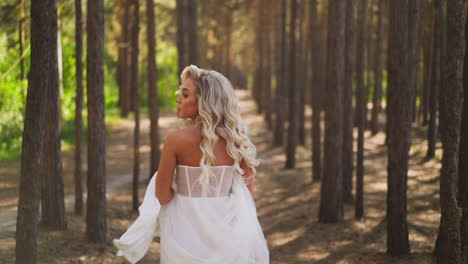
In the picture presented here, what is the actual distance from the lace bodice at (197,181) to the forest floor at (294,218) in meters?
1.46

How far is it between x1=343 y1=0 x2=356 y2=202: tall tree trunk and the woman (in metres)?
9.28

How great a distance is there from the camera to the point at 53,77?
31.3 feet

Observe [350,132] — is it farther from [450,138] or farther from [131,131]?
[131,131]

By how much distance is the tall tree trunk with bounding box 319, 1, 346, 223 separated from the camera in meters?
12.2

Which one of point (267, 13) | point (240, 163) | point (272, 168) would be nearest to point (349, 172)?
point (272, 168)

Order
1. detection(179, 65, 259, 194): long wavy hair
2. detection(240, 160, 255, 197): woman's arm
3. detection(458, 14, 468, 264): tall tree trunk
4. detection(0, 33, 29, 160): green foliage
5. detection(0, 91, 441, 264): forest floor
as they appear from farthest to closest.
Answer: detection(0, 33, 29, 160): green foliage → detection(0, 91, 441, 264): forest floor → detection(458, 14, 468, 264): tall tree trunk → detection(240, 160, 255, 197): woman's arm → detection(179, 65, 259, 194): long wavy hair

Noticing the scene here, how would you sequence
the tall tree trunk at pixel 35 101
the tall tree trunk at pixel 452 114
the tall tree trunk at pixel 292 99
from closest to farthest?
the tall tree trunk at pixel 35 101 < the tall tree trunk at pixel 452 114 < the tall tree trunk at pixel 292 99

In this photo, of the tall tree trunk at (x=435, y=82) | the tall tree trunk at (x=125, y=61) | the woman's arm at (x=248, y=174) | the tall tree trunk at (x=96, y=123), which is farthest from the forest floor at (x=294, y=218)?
the tall tree trunk at (x=125, y=61)

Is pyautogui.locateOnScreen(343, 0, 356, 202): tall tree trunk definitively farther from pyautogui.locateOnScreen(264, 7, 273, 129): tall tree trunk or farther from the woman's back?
pyautogui.locateOnScreen(264, 7, 273, 129): tall tree trunk

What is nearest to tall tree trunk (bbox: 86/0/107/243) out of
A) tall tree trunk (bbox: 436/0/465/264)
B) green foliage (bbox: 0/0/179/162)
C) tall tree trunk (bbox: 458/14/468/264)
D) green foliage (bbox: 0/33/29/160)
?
green foliage (bbox: 0/0/179/162)

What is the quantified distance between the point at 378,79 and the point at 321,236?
1244 centimetres

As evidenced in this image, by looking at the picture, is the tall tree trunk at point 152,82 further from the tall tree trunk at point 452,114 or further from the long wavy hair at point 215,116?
the long wavy hair at point 215,116

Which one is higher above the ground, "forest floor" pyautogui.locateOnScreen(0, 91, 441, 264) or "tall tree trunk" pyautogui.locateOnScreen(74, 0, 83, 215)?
"tall tree trunk" pyautogui.locateOnScreen(74, 0, 83, 215)

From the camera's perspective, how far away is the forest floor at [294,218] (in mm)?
9656
